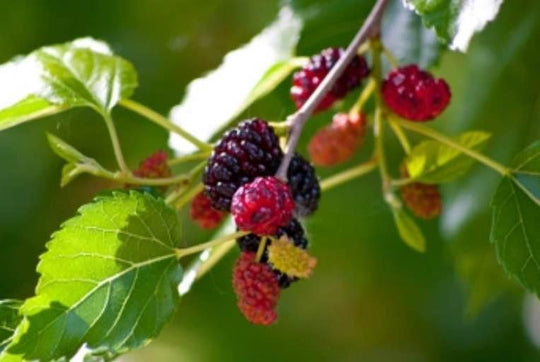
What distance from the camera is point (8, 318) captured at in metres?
0.91

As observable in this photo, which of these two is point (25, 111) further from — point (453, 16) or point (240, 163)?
point (453, 16)

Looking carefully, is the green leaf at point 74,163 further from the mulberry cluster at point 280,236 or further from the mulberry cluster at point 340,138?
the mulberry cluster at point 340,138

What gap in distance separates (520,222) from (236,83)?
41 cm

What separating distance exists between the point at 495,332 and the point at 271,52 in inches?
40.5

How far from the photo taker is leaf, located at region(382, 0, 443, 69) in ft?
4.36

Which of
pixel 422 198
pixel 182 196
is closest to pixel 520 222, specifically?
pixel 422 198

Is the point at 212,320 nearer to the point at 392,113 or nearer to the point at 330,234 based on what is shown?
the point at 330,234

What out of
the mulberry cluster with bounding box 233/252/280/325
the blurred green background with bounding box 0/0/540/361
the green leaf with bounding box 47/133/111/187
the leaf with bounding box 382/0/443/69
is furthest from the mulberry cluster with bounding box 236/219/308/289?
the leaf with bounding box 382/0/443/69

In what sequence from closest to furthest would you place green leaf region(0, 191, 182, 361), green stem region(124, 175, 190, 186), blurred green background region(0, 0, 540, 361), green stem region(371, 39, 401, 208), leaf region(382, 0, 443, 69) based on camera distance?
green leaf region(0, 191, 182, 361), green stem region(124, 175, 190, 186), green stem region(371, 39, 401, 208), leaf region(382, 0, 443, 69), blurred green background region(0, 0, 540, 361)

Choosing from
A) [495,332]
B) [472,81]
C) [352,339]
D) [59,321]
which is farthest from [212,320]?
[59,321]

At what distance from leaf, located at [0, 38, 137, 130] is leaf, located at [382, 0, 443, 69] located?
1.19 feet

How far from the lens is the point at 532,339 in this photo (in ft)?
6.82

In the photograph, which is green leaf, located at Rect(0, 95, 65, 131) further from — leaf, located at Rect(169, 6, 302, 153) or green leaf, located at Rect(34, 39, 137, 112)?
leaf, located at Rect(169, 6, 302, 153)

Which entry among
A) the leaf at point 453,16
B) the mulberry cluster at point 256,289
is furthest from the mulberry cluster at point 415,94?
the mulberry cluster at point 256,289
